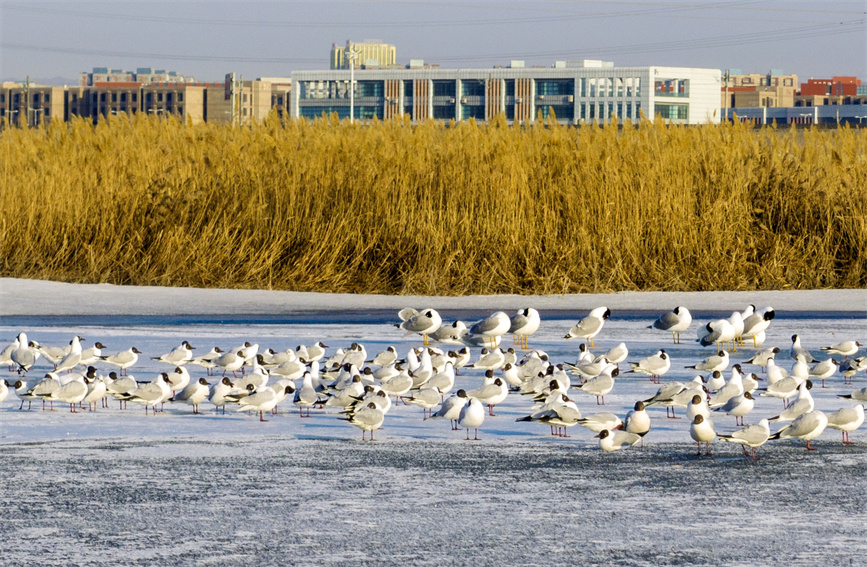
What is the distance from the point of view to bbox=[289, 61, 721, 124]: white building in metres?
154

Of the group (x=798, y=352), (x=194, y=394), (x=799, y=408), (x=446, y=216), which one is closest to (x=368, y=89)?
(x=446, y=216)

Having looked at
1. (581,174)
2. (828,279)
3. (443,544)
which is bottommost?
(443,544)

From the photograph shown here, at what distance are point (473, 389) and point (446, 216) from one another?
659 cm

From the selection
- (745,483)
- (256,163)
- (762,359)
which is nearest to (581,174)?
(256,163)

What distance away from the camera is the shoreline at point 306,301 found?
40.2 ft

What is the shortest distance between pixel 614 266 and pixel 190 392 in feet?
26.4

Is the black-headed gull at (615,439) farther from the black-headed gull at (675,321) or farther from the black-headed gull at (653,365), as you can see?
the black-headed gull at (675,321)

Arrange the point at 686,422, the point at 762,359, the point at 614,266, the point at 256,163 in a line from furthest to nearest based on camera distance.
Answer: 1. the point at 256,163
2. the point at 614,266
3. the point at 762,359
4. the point at 686,422

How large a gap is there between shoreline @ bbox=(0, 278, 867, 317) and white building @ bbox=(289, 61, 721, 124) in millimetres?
137433

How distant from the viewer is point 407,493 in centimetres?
505

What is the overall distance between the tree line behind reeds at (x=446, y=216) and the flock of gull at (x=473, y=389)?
4.46m

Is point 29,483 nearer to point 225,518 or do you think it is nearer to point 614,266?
point 225,518

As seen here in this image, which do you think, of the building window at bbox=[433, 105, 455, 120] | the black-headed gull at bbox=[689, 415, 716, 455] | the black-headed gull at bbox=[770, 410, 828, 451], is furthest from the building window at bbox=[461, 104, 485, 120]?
the black-headed gull at bbox=[689, 415, 716, 455]

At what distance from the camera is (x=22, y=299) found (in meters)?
12.5
